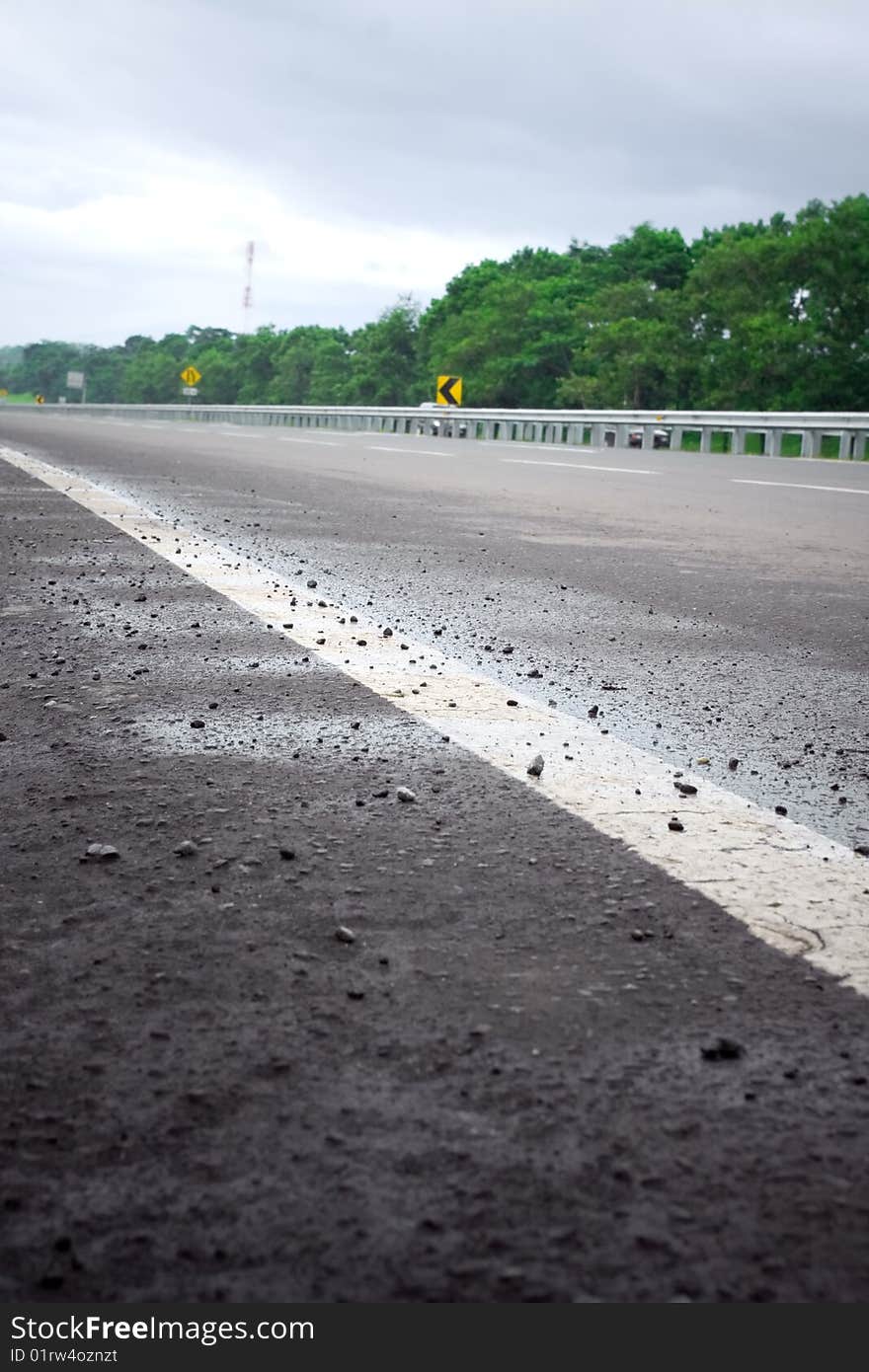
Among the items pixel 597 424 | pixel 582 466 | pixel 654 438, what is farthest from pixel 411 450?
pixel 597 424

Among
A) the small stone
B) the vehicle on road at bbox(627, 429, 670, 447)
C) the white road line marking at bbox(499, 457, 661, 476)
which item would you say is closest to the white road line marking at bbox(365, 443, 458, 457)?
the white road line marking at bbox(499, 457, 661, 476)

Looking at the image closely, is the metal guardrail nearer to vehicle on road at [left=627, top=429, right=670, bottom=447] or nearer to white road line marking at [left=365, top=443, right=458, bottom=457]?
vehicle on road at [left=627, top=429, right=670, bottom=447]

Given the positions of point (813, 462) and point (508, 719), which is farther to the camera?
point (813, 462)

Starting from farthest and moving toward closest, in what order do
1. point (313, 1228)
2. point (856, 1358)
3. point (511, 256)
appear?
point (511, 256), point (313, 1228), point (856, 1358)

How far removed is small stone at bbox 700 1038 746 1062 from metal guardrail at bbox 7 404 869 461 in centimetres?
2289

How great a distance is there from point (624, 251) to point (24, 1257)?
85.3 metres

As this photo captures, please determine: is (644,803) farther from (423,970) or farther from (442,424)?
(442,424)

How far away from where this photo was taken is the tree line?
5741cm

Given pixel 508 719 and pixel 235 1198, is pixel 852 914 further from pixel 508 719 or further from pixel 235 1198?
pixel 508 719

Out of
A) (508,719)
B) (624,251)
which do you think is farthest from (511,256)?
(508,719)

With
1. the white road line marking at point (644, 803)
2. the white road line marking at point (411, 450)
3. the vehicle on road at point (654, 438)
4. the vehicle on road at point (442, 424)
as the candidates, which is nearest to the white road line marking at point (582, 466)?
the white road line marking at point (411, 450)

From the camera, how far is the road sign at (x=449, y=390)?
151 feet

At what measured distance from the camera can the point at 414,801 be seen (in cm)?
282

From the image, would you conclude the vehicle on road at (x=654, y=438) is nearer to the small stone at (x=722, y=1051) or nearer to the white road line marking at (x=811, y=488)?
the white road line marking at (x=811, y=488)
